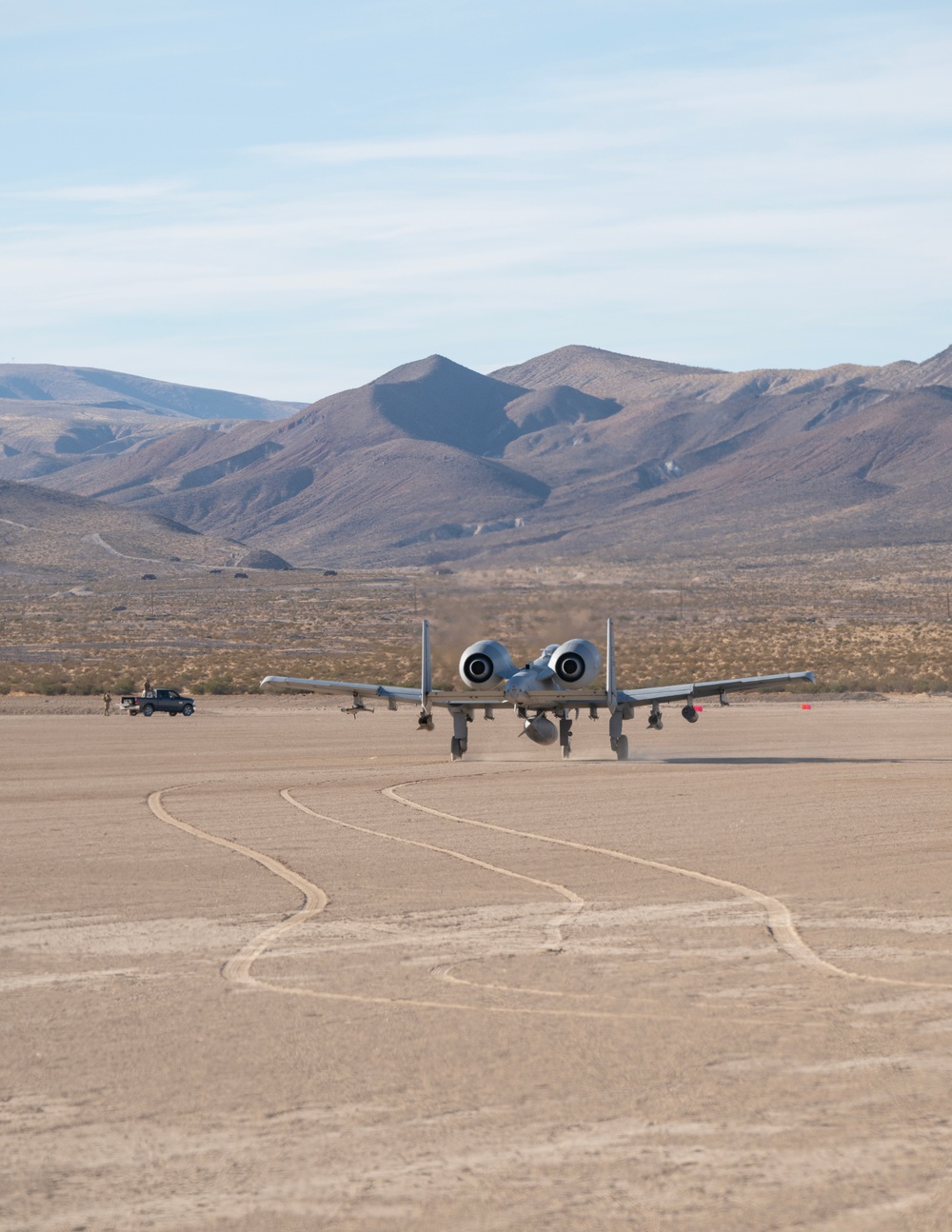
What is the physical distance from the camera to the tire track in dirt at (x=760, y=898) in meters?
13.7

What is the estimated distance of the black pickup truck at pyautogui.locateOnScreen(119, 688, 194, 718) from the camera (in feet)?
185

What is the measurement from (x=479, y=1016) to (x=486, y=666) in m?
23.1

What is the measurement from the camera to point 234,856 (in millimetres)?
21109

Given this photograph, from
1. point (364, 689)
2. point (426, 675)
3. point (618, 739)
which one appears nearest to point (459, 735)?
point (426, 675)

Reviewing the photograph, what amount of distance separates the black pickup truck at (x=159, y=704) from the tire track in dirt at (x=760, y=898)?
99.0 ft

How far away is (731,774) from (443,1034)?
829 inches

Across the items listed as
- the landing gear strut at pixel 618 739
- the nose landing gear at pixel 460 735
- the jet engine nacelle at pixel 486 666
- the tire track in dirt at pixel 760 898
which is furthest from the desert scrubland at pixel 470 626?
the tire track in dirt at pixel 760 898

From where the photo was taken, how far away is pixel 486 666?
3547cm

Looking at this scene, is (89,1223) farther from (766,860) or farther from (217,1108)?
(766,860)

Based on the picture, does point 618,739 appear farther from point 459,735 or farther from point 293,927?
point 293,927

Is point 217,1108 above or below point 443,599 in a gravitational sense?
below

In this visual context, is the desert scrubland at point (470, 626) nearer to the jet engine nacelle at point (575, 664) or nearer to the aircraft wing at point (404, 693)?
the aircraft wing at point (404, 693)

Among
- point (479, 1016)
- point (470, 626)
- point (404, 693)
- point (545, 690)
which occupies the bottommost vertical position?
point (479, 1016)

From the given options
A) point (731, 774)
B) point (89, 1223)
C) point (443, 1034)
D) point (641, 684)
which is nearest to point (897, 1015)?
point (443, 1034)
